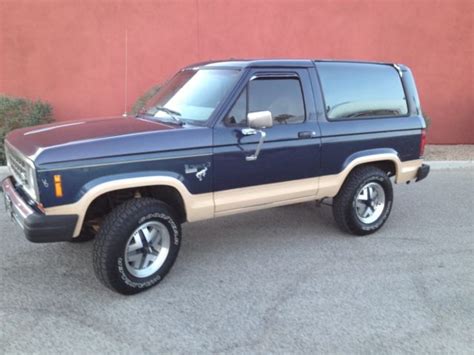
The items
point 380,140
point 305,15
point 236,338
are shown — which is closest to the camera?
point 236,338

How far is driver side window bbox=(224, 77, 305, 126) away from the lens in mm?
4051

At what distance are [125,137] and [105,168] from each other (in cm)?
31

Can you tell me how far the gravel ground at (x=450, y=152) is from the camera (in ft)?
29.6

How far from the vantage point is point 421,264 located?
4.37 meters

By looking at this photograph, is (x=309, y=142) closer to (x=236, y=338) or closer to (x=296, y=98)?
(x=296, y=98)

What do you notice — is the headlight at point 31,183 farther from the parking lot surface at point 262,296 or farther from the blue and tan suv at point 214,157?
the parking lot surface at point 262,296

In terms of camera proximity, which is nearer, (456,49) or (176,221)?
(176,221)

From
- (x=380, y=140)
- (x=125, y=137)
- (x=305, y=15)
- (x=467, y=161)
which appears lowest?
(x=467, y=161)

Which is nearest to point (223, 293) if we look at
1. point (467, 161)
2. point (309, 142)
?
point (309, 142)

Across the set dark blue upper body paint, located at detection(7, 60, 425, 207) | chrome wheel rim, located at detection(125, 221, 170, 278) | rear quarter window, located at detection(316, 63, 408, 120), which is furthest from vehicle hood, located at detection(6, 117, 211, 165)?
rear quarter window, located at detection(316, 63, 408, 120)

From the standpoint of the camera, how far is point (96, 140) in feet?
11.4

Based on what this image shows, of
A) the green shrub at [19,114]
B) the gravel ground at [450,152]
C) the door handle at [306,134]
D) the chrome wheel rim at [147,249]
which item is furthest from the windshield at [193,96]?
the gravel ground at [450,152]

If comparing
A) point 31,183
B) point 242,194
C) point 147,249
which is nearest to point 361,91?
point 242,194

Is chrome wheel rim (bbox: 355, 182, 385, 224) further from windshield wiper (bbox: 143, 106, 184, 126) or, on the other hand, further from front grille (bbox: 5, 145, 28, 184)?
front grille (bbox: 5, 145, 28, 184)
